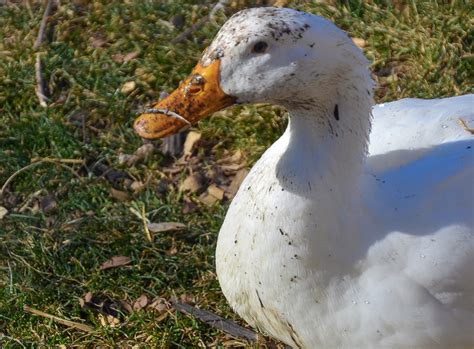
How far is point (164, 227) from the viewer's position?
3604 millimetres

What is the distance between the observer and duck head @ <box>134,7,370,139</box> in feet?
7.36

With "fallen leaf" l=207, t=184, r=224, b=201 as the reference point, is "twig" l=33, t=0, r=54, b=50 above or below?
above

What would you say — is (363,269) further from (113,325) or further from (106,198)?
(106,198)

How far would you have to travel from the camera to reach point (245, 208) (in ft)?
8.95

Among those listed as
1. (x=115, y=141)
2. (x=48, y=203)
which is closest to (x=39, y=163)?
(x=48, y=203)

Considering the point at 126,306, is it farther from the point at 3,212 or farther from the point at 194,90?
the point at 194,90

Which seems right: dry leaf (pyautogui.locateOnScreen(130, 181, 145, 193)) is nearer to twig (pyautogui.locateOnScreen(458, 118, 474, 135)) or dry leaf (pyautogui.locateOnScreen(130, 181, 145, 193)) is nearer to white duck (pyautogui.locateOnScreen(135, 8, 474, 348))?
white duck (pyautogui.locateOnScreen(135, 8, 474, 348))

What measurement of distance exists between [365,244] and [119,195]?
58.4 inches

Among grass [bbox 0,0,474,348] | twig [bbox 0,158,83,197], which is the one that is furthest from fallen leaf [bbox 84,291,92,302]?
twig [bbox 0,158,83,197]

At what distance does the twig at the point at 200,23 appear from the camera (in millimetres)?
4316

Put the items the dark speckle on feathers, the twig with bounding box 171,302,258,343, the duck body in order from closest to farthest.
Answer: the dark speckle on feathers
the duck body
the twig with bounding box 171,302,258,343

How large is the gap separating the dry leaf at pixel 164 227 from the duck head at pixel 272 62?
50.8 inches

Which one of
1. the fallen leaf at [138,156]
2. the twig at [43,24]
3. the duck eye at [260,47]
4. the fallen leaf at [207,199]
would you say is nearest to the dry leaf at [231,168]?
the fallen leaf at [207,199]

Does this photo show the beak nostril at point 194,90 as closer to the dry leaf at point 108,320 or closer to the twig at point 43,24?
the dry leaf at point 108,320
